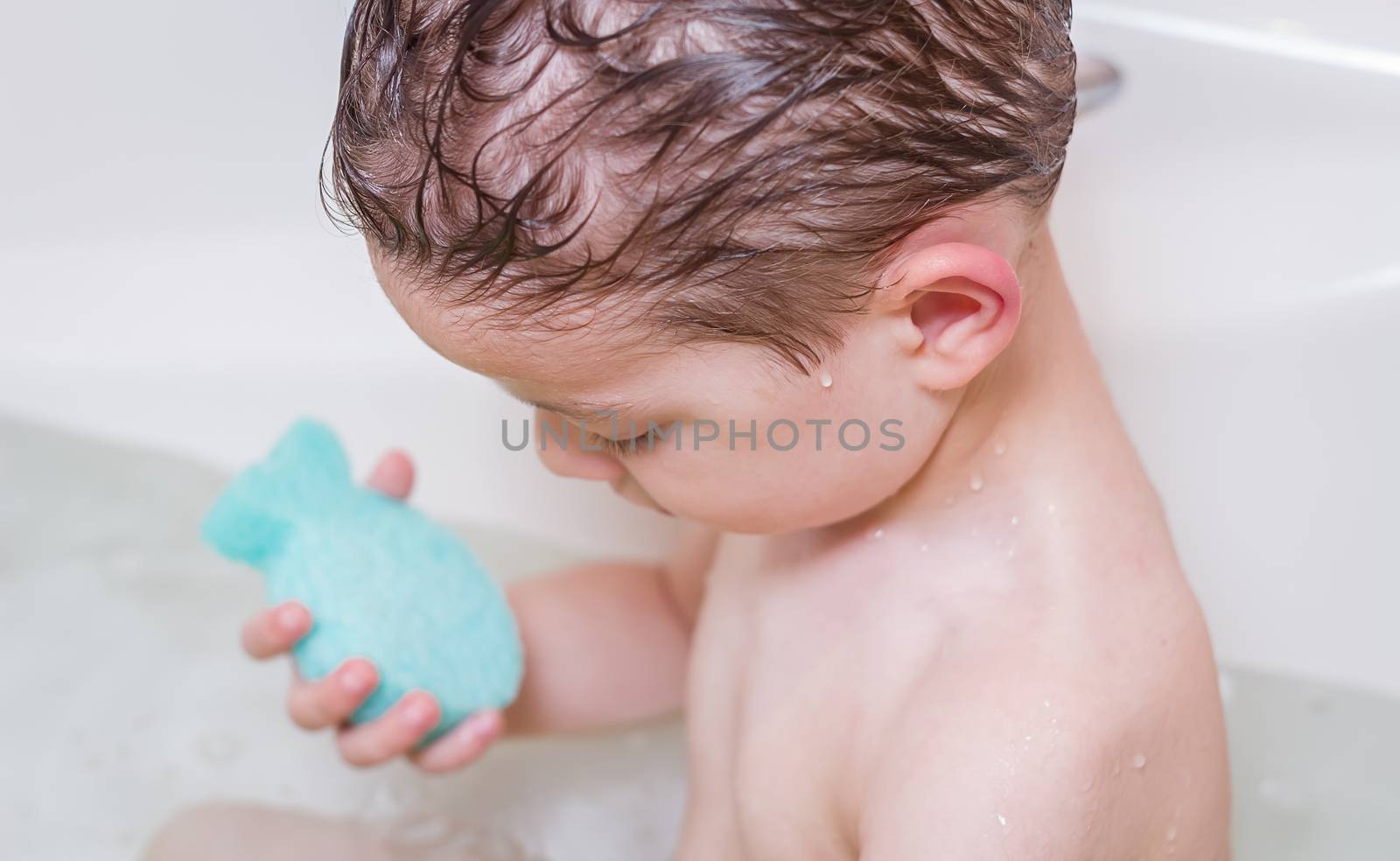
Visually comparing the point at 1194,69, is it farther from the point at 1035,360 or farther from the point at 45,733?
the point at 45,733

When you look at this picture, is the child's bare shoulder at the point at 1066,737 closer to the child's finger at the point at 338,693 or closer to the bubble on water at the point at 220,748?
the child's finger at the point at 338,693

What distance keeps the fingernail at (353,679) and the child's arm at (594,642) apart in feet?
0.20

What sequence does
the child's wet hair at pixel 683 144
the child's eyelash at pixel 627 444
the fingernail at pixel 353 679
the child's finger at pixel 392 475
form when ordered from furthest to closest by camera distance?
the child's finger at pixel 392 475
the fingernail at pixel 353 679
the child's eyelash at pixel 627 444
the child's wet hair at pixel 683 144

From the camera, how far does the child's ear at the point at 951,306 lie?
0.59m

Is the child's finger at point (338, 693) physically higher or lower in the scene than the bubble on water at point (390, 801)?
higher

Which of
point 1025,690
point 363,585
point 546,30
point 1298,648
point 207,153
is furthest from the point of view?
point 207,153

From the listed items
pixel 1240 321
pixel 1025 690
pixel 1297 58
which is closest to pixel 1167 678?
pixel 1025 690

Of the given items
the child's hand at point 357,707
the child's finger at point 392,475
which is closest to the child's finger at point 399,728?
the child's hand at point 357,707

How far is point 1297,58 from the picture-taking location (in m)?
1.09

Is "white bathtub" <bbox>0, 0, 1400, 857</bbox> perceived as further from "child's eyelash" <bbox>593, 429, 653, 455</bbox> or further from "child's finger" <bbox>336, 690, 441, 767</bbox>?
"child's eyelash" <bbox>593, 429, 653, 455</bbox>

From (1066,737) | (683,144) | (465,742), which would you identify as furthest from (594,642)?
(683,144)

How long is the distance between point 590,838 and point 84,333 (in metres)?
0.72

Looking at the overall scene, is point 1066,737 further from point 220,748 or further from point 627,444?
point 220,748

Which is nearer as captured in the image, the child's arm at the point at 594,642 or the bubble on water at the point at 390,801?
the child's arm at the point at 594,642
